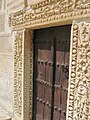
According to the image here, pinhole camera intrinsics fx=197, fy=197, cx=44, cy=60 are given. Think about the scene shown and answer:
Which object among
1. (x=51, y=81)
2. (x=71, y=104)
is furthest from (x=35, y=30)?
(x=71, y=104)

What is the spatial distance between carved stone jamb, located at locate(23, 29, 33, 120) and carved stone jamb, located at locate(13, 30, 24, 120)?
54 mm

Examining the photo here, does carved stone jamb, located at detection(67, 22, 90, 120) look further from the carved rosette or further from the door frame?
the carved rosette

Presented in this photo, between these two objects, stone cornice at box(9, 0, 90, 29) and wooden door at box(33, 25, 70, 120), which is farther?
wooden door at box(33, 25, 70, 120)

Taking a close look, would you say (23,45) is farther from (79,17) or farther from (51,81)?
(79,17)

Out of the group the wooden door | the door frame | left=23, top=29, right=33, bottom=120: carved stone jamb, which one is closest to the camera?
the wooden door

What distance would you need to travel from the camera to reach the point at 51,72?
1870mm

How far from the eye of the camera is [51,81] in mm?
1880

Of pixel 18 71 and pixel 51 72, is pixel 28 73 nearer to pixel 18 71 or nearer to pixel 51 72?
pixel 18 71

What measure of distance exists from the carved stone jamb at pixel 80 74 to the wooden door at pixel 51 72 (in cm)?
25

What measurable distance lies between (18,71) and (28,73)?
0.15 m

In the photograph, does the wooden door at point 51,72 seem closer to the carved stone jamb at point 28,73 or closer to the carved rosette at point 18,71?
the carved stone jamb at point 28,73

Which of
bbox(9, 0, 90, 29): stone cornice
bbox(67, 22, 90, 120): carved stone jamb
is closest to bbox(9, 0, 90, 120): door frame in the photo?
bbox(9, 0, 90, 29): stone cornice

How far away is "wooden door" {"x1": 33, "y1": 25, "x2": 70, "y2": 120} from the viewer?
171cm

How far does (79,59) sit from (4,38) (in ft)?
4.62
